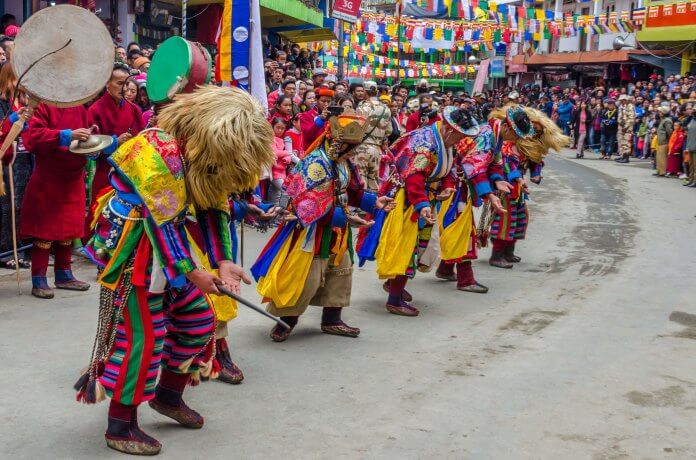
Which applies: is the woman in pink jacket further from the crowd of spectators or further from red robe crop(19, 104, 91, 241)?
red robe crop(19, 104, 91, 241)

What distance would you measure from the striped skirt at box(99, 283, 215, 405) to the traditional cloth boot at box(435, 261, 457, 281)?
4599 mm

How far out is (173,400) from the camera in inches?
164

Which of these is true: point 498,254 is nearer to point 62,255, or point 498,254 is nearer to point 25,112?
point 62,255

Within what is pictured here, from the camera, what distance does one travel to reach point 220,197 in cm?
389

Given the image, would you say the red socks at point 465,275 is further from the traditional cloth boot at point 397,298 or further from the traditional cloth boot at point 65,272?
the traditional cloth boot at point 65,272

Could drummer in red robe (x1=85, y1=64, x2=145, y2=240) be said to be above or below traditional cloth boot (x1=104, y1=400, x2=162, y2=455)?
above

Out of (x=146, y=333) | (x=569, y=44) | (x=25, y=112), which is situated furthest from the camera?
(x=569, y=44)

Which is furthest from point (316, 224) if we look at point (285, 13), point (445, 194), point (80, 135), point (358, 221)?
point (285, 13)

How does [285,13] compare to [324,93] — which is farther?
[285,13]

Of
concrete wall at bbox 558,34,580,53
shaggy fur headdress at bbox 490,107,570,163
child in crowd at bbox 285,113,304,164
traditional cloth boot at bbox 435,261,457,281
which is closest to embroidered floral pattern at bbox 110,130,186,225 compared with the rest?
traditional cloth boot at bbox 435,261,457,281

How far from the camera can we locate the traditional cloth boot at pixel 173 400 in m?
4.14

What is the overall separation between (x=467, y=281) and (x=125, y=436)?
4.50m

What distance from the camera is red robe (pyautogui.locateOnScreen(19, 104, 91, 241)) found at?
6.57m

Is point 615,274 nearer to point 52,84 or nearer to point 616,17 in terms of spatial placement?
point 52,84
